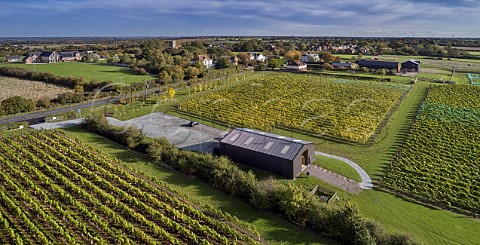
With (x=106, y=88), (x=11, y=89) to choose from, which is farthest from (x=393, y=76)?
(x=11, y=89)

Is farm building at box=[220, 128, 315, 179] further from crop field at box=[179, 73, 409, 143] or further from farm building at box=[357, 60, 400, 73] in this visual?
farm building at box=[357, 60, 400, 73]

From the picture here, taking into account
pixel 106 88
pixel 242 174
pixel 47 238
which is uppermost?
pixel 106 88

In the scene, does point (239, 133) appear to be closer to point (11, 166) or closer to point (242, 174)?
point (242, 174)

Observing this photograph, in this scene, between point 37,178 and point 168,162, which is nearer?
point 37,178

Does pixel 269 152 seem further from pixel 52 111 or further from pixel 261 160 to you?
pixel 52 111

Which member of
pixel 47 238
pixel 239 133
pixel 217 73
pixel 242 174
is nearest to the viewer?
pixel 47 238


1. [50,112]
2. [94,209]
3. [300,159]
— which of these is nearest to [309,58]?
[50,112]
